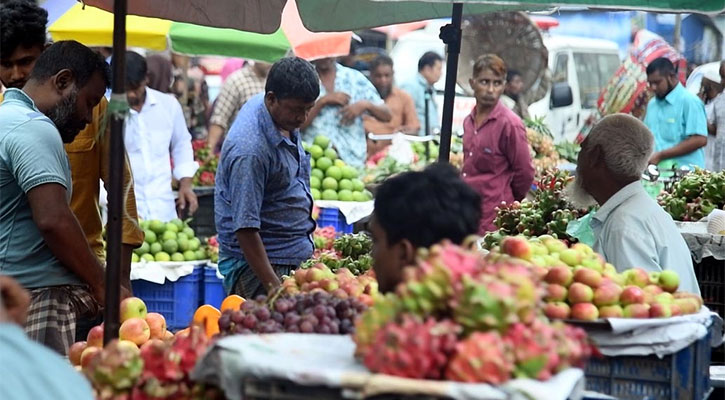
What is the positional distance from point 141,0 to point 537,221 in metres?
2.48

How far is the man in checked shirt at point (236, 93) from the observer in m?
10.9

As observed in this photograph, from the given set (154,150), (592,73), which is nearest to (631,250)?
(154,150)

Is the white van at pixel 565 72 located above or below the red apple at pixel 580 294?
above

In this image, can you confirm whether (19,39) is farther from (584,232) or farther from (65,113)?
(584,232)

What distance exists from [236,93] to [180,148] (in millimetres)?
1823

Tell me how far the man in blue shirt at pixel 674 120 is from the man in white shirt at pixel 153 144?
4528 mm

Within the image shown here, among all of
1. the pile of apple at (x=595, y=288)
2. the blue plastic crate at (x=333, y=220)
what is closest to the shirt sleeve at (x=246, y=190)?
the pile of apple at (x=595, y=288)

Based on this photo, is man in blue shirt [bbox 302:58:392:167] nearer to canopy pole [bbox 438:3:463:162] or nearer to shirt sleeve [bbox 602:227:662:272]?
canopy pole [bbox 438:3:463:162]

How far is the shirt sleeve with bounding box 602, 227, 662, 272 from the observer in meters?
4.20

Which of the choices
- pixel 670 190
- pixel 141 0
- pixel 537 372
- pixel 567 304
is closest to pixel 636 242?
pixel 567 304

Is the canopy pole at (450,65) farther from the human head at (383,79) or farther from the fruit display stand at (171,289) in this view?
the human head at (383,79)

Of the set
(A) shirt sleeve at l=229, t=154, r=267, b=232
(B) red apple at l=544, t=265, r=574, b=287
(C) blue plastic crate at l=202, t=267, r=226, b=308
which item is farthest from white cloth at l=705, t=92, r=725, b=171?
(B) red apple at l=544, t=265, r=574, b=287

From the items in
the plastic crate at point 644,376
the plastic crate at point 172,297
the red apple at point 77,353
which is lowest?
the plastic crate at point 172,297

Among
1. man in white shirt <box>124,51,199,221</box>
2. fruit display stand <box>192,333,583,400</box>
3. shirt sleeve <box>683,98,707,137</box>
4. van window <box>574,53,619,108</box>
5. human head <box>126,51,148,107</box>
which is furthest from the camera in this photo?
van window <box>574,53,619,108</box>
